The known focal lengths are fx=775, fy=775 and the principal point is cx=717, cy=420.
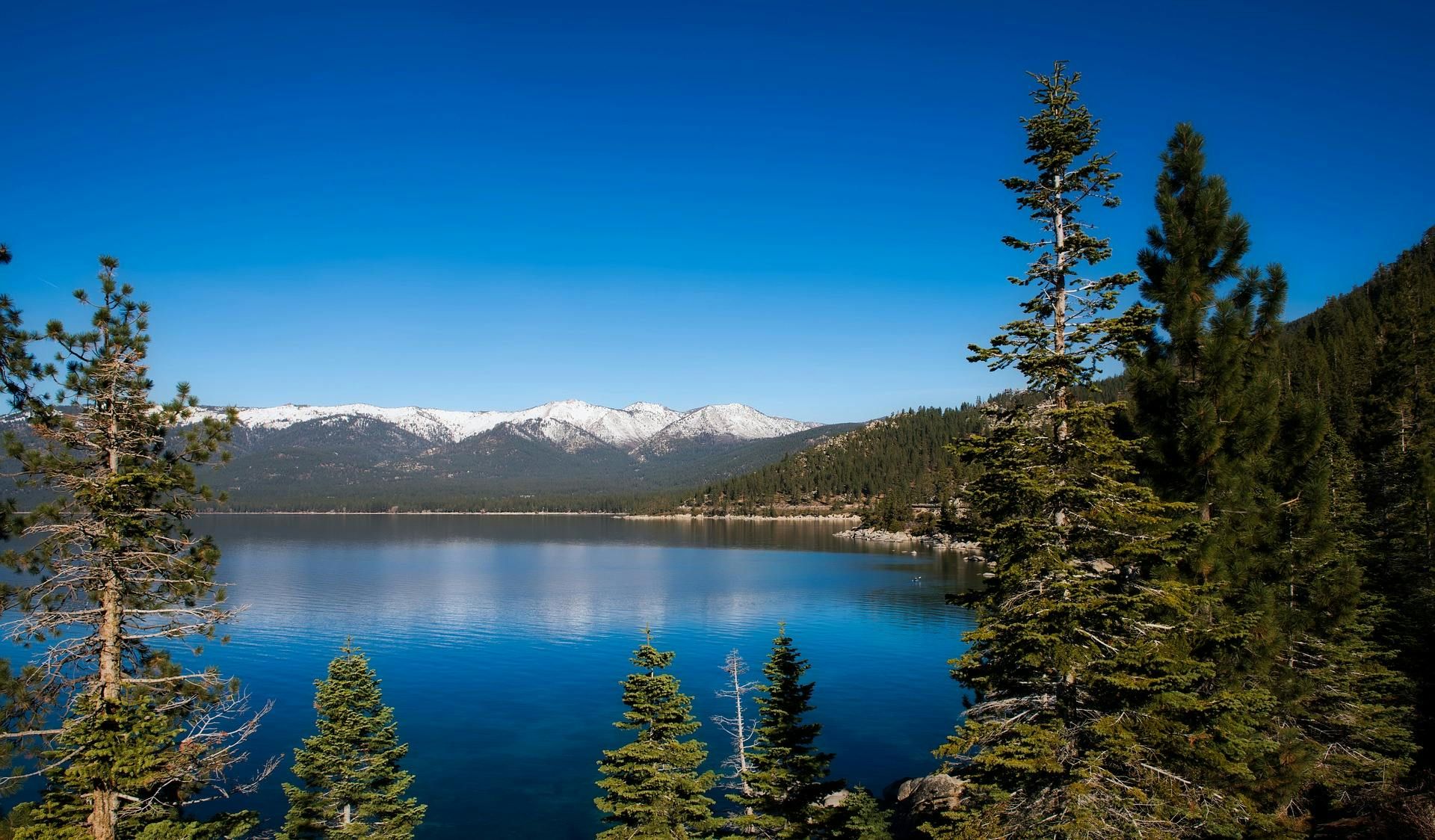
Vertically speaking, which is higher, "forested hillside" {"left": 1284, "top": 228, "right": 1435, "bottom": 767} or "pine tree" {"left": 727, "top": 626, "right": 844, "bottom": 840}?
"forested hillside" {"left": 1284, "top": 228, "right": 1435, "bottom": 767}

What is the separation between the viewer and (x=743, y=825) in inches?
841

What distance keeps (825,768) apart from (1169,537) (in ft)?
33.3

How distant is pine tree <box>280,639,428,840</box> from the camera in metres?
21.5

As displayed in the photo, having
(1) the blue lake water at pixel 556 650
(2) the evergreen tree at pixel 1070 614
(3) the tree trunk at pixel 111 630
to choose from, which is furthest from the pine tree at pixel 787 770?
(3) the tree trunk at pixel 111 630

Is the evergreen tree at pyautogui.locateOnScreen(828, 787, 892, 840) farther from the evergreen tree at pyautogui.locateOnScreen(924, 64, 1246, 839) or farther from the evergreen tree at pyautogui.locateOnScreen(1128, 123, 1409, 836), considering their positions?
the evergreen tree at pyautogui.locateOnScreen(1128, 123, 1409, 836)

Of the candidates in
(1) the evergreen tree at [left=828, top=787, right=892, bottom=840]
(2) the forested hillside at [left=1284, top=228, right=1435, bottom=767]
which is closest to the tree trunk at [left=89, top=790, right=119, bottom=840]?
(1) the evergreen tree at [left=828, top=787, right=892, bottom=840]

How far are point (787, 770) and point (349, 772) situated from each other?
40.8ft

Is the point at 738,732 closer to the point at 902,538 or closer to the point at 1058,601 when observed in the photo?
the point at 1058,601

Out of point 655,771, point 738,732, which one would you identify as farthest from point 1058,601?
point 738,732

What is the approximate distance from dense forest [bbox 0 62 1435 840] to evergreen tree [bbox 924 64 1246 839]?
6cm

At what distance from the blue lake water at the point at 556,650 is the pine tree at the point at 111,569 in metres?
1.83

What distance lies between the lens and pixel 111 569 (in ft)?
46.1

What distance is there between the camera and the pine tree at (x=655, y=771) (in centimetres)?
1908

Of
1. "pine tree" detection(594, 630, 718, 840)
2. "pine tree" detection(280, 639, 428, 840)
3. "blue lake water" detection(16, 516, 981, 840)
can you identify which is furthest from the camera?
"blue lake water" detection(16, 516, 981, 840)
